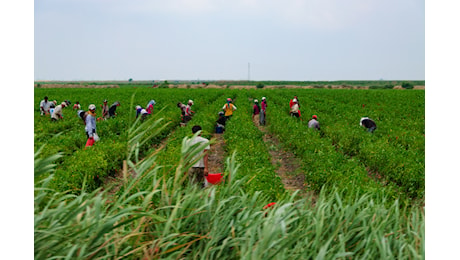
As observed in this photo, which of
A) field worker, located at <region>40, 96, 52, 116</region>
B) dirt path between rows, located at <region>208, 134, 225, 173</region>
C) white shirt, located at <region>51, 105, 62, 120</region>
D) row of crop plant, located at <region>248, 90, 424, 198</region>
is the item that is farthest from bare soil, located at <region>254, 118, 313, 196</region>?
field worker, located at <region>40, 96, 52, 116</region>

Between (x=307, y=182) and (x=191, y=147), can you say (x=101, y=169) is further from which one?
(x=191, y=147)

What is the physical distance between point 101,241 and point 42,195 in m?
0.48

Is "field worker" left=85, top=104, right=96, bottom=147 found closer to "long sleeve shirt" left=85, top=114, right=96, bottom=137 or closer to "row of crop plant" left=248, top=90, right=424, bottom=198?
"long sleeve shirt" left=85, top=114, right=96, bottom=137

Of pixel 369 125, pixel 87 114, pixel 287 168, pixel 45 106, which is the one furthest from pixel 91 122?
pixel 369 125

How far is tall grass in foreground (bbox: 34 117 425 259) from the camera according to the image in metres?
2.18

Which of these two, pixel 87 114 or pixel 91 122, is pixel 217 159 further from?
pixel 87 114

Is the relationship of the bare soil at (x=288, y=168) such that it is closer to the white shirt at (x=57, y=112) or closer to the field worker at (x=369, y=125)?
the field worker at (x=369, y=125)

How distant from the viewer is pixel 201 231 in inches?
101

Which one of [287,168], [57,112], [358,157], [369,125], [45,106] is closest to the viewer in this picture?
[287,168]

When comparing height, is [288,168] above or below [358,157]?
below

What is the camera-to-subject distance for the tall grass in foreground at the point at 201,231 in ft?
7.14

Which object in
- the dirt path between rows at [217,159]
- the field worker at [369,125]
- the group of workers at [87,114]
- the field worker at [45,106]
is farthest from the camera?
the field worker at [45,106]

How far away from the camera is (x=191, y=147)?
2617 mm

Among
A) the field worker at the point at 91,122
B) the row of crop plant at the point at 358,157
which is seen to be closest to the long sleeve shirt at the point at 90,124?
the field worker at the point at 91,122
